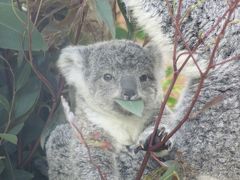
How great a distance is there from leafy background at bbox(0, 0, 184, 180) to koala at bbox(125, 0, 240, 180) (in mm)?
509

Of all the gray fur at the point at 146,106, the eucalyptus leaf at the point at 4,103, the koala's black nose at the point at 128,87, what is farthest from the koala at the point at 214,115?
the eucalyptus leaf at the point at 4,103

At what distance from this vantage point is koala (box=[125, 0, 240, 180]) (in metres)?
3.24

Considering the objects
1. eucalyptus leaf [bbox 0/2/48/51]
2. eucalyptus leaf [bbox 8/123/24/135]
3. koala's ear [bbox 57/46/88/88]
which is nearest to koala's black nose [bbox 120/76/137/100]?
koala's ear [bbox 57/46/88/88]

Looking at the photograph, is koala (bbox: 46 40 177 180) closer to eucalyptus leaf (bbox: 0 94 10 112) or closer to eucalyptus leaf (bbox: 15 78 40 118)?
eucalyptus leaf (bbox: 15 78 40 118)

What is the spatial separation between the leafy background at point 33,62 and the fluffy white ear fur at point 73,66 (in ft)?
0.26

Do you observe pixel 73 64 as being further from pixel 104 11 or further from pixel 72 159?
pixel 72 159

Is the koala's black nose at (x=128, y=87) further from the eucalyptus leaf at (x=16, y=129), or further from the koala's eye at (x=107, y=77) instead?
the eucalyptus leaf at (x=16, y=129)

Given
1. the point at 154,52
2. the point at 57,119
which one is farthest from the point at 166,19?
the point at 57,119

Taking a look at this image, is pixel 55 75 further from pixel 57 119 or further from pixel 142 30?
pixel 142 30

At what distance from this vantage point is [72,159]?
3.42m

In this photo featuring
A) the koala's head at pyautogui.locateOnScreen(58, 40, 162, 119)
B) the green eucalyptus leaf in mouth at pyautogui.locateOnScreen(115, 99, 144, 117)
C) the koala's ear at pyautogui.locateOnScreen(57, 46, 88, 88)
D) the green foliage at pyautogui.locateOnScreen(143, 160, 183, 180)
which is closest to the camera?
the green foliage at pyautogui.locateOnScreen(143, 160, 183, 180)

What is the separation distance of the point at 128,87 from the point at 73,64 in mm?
509

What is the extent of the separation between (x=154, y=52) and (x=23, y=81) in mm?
747

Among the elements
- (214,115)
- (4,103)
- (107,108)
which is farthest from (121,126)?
(4,103)
